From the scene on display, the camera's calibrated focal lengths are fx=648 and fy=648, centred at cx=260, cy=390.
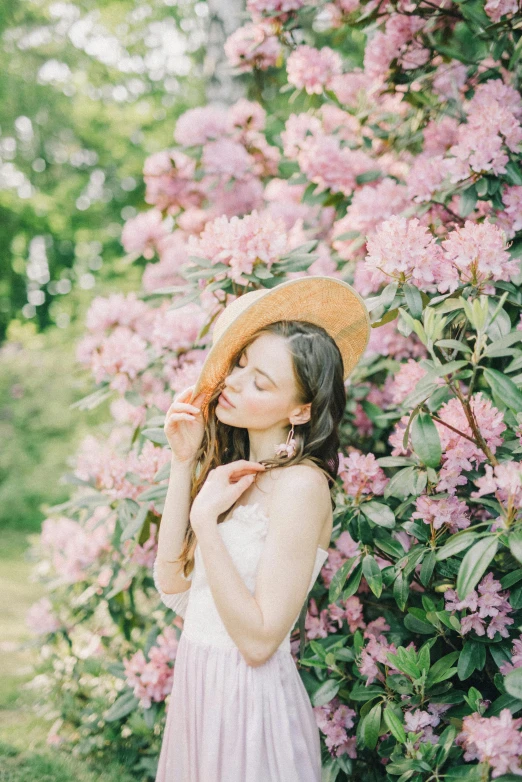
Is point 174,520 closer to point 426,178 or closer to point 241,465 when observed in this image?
point 241,465

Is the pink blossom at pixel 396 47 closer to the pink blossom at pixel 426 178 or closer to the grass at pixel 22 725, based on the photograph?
the pink blossom at pixel 426 178

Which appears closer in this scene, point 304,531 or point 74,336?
point 304,531

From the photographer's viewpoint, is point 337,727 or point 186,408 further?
point 337,727

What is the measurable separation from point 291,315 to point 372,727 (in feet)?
3.49

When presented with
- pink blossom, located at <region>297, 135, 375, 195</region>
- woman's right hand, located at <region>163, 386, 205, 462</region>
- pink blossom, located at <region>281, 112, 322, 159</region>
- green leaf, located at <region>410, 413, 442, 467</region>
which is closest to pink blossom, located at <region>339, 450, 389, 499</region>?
green leaf, located at <region>410, 413, 442, 467</region>

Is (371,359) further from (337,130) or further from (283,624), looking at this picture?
(283,624)

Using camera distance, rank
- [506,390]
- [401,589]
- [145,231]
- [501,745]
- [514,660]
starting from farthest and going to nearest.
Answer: [145,231]
[401,589]
[514,660]
[506,390]
[501,745]

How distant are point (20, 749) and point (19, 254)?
10.3 meters

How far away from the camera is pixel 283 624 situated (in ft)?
4.54

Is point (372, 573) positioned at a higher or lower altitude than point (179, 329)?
lower

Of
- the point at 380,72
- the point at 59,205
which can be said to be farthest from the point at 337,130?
the point at 59,205

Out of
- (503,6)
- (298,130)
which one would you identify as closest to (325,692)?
(503,6)

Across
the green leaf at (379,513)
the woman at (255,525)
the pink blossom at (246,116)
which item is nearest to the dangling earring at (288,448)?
the woman at (255,525)

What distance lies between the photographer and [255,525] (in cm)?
154
